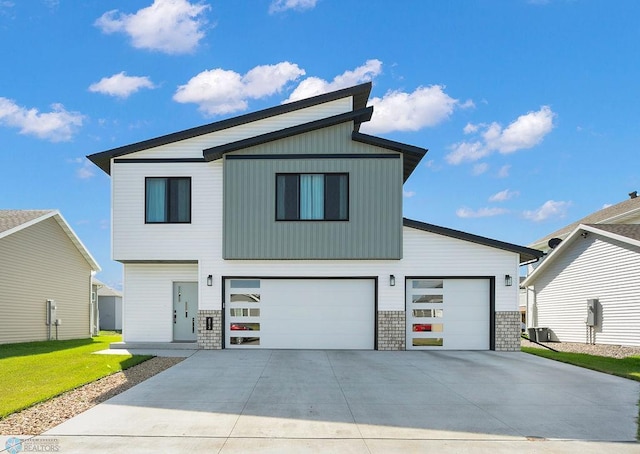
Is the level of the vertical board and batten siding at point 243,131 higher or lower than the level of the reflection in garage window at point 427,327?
higher

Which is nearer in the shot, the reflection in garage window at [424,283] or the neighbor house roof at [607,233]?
the reflection in garage window at [424,283]

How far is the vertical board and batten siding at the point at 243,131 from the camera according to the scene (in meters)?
16.7

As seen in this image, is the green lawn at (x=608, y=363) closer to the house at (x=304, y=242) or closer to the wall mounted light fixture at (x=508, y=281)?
the house at (x=304, y=242)

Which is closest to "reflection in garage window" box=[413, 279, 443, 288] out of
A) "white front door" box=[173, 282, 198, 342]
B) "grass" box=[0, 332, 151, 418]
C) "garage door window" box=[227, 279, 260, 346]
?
"garage door window" box=[227, 279, 260, 346]

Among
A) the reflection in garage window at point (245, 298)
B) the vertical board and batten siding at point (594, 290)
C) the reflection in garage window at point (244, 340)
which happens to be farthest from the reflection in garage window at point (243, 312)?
the vertical board and batten siding at point (594, 290)

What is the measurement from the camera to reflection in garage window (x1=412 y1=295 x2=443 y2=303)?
16812mm

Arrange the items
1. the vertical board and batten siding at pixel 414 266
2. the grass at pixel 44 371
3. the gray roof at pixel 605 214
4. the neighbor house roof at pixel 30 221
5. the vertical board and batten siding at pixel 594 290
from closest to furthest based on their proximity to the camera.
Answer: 1. the grass at pixel 44 371
2. the vertical board and batten siding at pixel 414 266
3. the vertical board and batten siding at pixel 594 290
4. the neighbor house roof at pixel 30 221
5. the gray roof at pixel 605 214

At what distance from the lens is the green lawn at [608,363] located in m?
12.5

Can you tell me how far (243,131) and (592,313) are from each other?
47.2 ft

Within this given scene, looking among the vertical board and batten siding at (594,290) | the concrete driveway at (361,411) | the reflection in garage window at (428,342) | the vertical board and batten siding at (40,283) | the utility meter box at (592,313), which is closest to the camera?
→ the concrete driveway at (361,411)

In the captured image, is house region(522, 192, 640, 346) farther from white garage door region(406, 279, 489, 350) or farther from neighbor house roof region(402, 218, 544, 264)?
white garage door region(406, 279, 489, 350)

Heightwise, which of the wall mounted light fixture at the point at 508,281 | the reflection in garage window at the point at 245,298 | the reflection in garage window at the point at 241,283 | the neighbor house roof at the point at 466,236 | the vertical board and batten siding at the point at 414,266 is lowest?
the reflection in garage window at the point at 245,298

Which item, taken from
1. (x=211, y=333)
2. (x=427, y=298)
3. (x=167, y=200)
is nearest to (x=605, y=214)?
(x=427, y=298)

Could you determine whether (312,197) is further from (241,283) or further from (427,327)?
(427,327)
